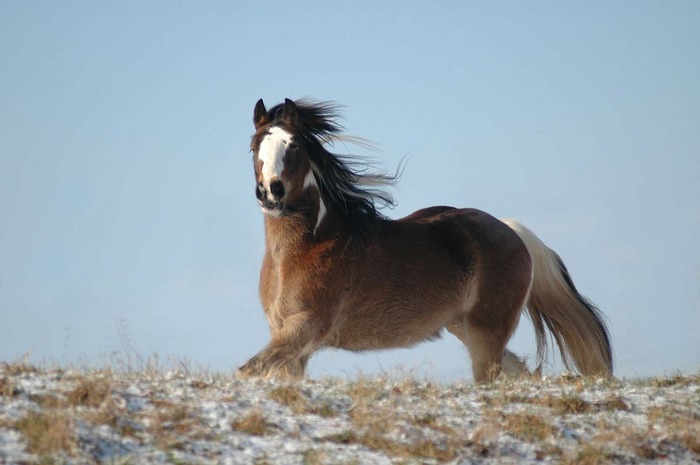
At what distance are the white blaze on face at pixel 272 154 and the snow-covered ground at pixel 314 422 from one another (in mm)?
2125

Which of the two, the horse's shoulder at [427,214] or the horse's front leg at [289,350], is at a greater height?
the horse's shoulder at [427,214]

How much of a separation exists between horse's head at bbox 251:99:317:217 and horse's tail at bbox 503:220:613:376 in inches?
121

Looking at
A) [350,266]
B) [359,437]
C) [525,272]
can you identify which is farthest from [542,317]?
[359,437]

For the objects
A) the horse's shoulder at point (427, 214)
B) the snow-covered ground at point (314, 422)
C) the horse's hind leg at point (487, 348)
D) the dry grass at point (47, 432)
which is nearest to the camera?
the dry grass at point (47, 432)

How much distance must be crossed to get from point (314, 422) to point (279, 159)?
11.0ft

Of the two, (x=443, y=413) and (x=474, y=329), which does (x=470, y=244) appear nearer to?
(x=474, y=329)

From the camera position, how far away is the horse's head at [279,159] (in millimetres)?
9086

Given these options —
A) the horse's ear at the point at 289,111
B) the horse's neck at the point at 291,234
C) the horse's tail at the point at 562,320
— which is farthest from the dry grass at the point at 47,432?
the horse's tail at the point at 562,320

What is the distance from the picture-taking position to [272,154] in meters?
9.09

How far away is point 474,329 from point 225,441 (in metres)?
4.96

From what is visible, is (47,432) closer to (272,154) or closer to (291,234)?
(272,154)

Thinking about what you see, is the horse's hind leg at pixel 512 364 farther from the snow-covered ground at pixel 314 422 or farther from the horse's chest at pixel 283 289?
the snow-covered ground at pixel 314 422

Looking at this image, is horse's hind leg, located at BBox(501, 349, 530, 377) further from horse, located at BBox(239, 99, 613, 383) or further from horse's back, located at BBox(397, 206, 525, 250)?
horse's back, located at BBox(397, 206, 525, 250)

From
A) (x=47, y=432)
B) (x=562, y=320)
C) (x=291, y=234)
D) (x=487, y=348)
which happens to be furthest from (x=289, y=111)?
(x=47, y=432)
